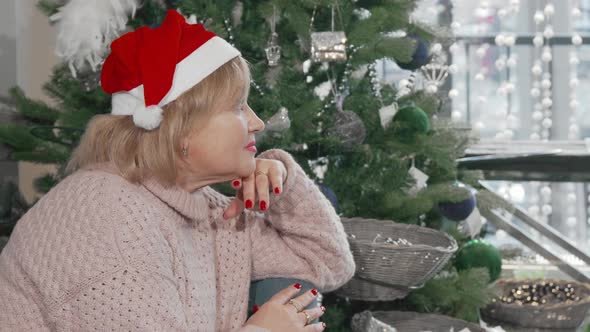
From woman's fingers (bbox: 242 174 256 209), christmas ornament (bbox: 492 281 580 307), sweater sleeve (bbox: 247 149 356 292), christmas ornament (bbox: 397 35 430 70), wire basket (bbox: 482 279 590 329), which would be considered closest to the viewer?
woman's fingers (bbox: 242 174 256 209)

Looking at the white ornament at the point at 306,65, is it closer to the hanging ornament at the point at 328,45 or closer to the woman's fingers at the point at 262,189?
the hanging ornament at the point at 328,45

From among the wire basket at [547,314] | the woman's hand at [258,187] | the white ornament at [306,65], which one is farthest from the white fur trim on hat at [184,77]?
the wire basket at [547,314]

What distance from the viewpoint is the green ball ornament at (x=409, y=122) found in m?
2.12

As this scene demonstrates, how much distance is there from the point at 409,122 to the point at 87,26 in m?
0.80

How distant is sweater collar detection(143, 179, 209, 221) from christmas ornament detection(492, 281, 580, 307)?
1653 mm

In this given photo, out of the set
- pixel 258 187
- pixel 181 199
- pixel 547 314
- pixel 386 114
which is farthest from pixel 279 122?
pixel 547 314

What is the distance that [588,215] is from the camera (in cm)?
458

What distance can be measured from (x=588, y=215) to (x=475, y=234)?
225 centimetres

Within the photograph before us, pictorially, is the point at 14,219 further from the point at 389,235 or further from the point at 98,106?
the point at 389,235

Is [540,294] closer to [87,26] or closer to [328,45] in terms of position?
[328,45]

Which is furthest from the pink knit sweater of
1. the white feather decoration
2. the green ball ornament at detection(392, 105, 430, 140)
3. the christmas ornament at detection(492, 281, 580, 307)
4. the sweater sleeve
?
the christmas ornament at detection(492, 281, 580, 307)

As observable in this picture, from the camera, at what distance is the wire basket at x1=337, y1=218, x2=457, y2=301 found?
1920 mm

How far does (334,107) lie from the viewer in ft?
6.98

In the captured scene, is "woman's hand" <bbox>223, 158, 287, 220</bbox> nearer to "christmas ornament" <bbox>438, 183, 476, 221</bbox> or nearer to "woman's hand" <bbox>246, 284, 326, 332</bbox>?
→ "woman's hand" <bbox>246, 284, 326, 332</bbox>
